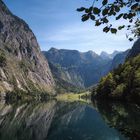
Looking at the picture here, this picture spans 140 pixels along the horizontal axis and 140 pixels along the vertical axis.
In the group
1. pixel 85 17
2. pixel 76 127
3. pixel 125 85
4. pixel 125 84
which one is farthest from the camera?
pixel 125 84

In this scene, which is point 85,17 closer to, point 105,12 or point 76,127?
point 105,12

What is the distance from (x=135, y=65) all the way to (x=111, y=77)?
24863 mm

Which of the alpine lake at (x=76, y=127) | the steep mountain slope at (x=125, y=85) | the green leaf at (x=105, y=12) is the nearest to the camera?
the green leaf at (x=105, y=12)

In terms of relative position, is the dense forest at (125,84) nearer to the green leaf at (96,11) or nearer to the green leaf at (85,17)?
the green leaf at (85,17)

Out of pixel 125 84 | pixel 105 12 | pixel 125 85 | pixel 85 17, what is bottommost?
pixel 125 85

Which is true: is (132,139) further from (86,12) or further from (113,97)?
(113,97)

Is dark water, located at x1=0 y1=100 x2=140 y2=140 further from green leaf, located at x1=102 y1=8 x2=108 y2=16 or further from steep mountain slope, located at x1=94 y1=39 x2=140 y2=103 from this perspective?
steep mountain slope, located at x1=94 y1=39 x2=140 y2=103

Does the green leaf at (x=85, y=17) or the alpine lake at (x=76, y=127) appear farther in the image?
the alpine lake at (x=76, y=127)

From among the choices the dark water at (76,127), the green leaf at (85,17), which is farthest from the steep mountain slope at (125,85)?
the green leaf at (85,17)

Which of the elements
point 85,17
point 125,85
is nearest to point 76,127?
point 125,85

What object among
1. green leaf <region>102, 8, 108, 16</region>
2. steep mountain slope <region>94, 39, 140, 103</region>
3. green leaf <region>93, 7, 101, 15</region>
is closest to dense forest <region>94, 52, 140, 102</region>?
steep mountain slope <region>94, 39, 140, 103</region>

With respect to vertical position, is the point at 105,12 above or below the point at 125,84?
above

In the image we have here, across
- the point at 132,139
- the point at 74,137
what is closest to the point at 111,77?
the point at 74,137

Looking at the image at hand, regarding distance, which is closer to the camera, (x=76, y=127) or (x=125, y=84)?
(x=76, y=127)
